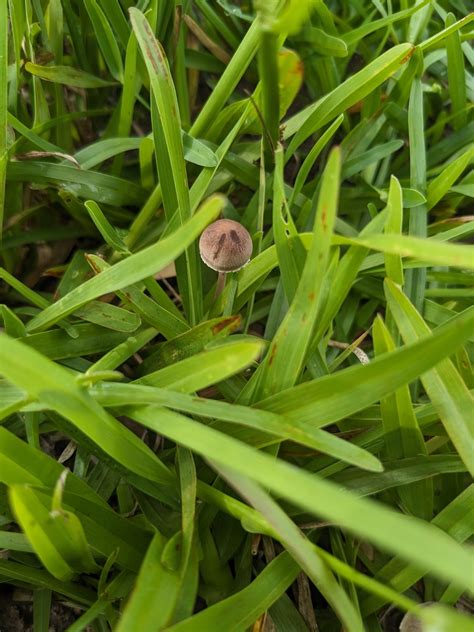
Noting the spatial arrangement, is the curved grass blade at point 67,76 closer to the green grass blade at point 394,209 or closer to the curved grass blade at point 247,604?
the green grass blade at point 394,209

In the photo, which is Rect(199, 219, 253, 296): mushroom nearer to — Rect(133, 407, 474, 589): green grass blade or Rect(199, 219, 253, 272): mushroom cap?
Rect(199, 219, 253, 272): mushroom cap

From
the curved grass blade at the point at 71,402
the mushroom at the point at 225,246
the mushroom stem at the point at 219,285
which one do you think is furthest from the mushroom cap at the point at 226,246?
the curved grass blade at the point at 71,402

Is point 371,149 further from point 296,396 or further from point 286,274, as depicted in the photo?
point 296,396

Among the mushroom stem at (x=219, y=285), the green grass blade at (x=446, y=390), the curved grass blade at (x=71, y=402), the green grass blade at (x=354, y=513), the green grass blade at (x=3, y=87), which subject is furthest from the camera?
the mushroom stem at (x=219, y=285)

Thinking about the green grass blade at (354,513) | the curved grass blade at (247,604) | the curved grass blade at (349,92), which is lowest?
the curved grass blade at (247,604)

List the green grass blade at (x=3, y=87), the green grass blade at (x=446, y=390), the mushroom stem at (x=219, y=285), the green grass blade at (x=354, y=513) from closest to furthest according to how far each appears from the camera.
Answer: the green grass blade at (x=354, y=513), the green grass blade at (x=446, y=390), the green grass blade at (x=3, y=87), the mushroom stem at (x=219, y=285)

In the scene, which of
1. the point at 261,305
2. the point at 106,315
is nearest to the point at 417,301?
the point at 261,305

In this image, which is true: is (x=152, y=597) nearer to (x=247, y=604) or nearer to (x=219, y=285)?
(x=247, y=604)

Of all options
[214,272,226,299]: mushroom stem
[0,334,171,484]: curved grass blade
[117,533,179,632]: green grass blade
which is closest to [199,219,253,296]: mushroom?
[214,272,226,299]: mushroom stem
